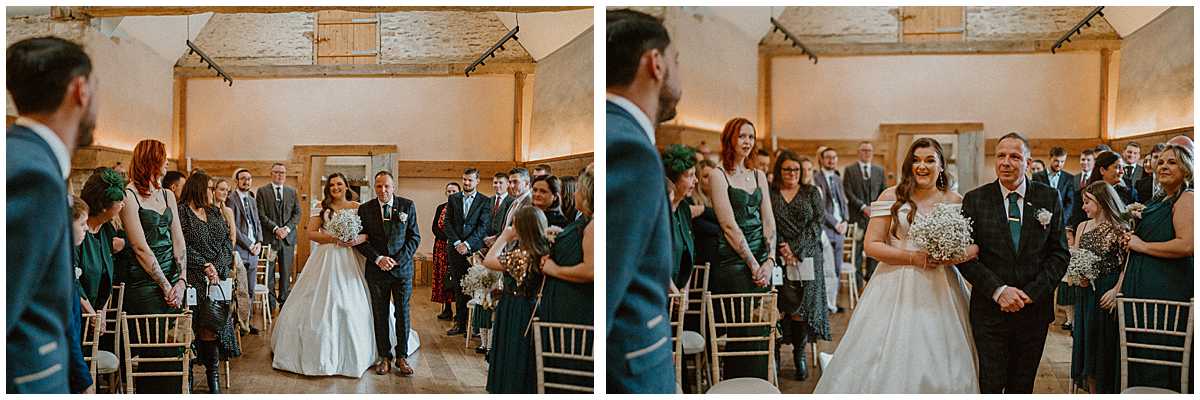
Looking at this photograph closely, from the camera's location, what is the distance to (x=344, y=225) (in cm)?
314

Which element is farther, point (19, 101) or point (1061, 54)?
point (1061, 54)

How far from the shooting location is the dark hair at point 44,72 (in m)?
2.91

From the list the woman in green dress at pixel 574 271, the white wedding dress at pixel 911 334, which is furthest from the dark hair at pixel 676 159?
the white wedding dress at pixel 911 334

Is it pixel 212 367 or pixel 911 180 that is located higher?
pixel 911 180

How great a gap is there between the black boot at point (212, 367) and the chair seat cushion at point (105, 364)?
0.98 ft

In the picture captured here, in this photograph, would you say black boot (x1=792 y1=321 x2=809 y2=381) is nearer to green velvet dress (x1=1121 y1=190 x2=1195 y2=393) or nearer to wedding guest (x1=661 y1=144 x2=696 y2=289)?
wedding guest (x1=661 y1=144 x2=696 y2=289)

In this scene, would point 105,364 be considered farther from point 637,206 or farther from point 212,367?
point 637,206

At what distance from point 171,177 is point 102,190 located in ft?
0.75

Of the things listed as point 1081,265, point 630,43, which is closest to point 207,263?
point 630,43

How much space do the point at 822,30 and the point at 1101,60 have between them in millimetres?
1043

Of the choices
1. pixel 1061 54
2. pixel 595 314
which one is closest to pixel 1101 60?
pixel 1061 54

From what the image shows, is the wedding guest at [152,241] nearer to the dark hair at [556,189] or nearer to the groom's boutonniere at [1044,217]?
the dark hair at [556,189]

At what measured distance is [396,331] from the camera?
3188mm
